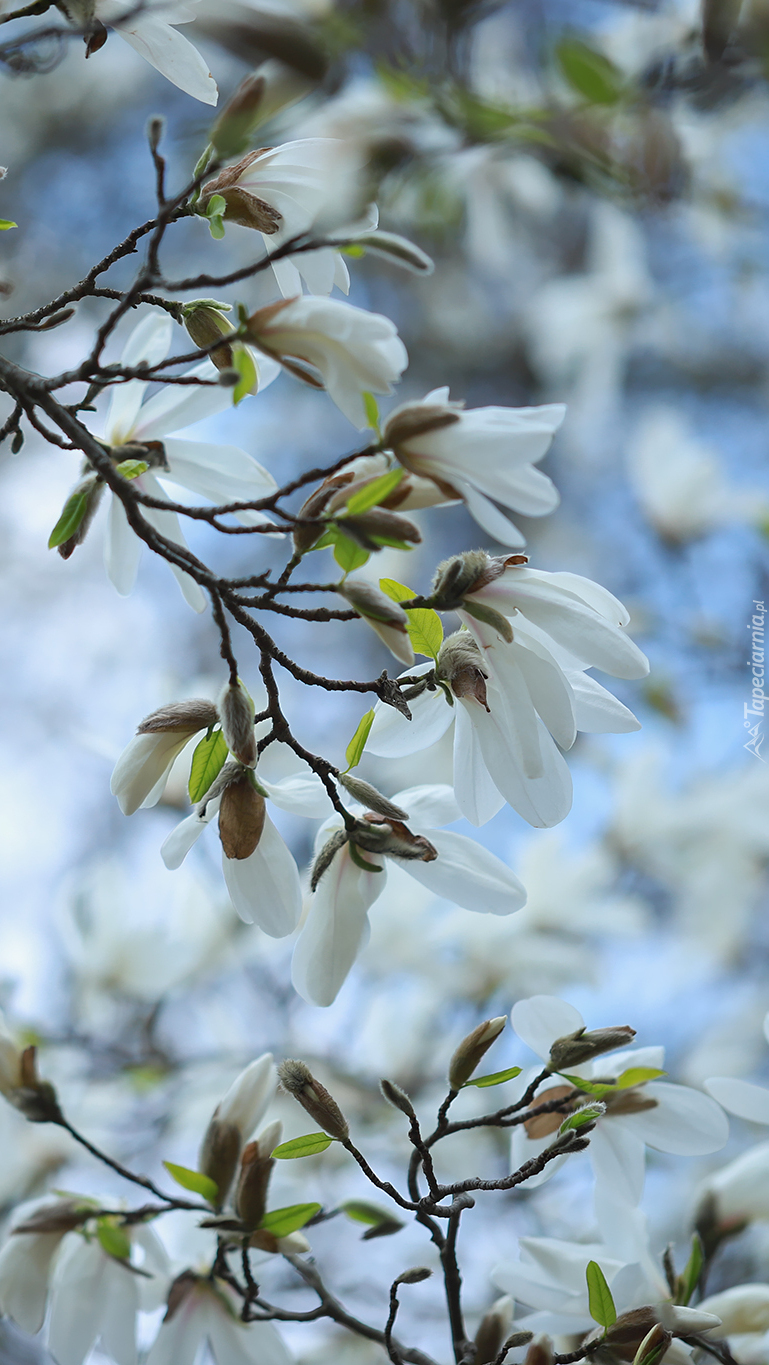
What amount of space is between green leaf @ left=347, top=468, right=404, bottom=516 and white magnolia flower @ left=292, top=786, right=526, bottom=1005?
108 millimetres

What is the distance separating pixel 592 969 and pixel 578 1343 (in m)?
0.43

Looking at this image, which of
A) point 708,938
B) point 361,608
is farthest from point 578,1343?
point 708,938

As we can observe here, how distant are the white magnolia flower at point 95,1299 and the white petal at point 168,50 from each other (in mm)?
395

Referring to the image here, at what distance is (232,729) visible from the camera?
229mm

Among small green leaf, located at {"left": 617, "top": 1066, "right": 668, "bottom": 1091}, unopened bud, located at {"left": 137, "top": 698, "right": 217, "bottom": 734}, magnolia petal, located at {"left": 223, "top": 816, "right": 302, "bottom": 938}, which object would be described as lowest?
small green leaf, located at {"left": 617, "top": 1066, "right": 668, "bottom": 1091}

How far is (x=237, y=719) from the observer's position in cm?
23

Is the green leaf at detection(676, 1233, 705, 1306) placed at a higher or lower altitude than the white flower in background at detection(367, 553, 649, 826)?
lower

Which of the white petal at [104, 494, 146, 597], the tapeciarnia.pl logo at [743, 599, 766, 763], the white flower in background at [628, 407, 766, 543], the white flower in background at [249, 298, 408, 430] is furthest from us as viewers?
the white flower in background at [628, 407, 766, 543]

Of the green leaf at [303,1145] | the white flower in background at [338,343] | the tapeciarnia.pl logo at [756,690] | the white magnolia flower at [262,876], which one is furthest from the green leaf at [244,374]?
the tapeciarnia.pl logo at [756,690]

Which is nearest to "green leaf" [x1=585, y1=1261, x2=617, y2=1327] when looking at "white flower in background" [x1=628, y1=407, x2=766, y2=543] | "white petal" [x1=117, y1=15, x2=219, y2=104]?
"white petal" [x1=117, y1=15, x2=219, y2=104]

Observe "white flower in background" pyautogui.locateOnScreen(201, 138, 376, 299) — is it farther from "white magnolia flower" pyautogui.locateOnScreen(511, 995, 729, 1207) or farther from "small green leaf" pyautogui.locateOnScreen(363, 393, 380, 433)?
"white magnolia flower" pyautogui.locateOnScreen(511, 995, 729, 1207)

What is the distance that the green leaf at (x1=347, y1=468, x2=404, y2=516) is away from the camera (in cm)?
22

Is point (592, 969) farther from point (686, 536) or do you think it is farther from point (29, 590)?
point (29, 590)

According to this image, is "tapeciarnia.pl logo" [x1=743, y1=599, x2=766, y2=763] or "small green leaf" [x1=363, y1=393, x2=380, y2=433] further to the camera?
"tapeciarnia.pl logo" [x1=743, y1=599, x2=766, y2=763]
